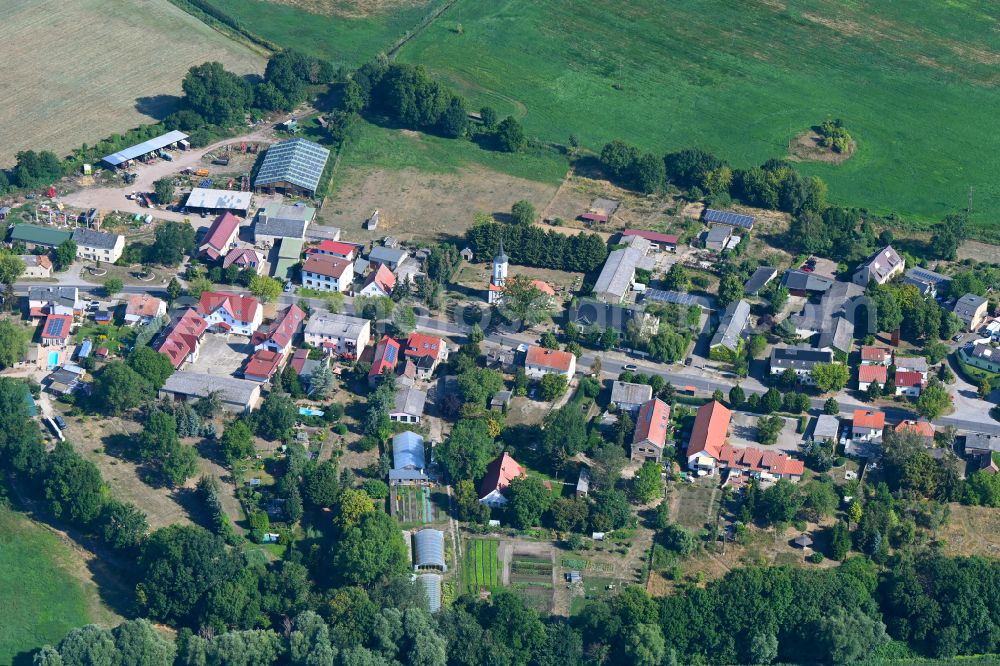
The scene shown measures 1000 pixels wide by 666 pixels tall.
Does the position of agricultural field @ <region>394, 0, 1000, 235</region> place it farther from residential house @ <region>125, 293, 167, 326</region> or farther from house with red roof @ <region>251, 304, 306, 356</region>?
residential house @ <region>125, 293, 167, 326</region>

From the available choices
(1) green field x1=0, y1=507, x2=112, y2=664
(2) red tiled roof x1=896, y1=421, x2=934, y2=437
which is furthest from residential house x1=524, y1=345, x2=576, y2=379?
(1) green field x1=0, y1=507, x2=112, y2=664

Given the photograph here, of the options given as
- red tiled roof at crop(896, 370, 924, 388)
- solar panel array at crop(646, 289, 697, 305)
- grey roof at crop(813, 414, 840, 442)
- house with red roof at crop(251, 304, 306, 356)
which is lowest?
house with red roof at crop(251, 304, 306, 356)

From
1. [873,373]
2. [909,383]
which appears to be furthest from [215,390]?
[909,383]

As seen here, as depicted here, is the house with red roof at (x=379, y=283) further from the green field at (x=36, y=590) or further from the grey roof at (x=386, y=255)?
the green field at (x=36, y=590)

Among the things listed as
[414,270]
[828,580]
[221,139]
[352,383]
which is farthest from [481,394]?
[221,139]

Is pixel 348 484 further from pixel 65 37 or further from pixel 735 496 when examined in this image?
pixel 65 37

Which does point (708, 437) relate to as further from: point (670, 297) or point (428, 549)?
point (428, 549)
